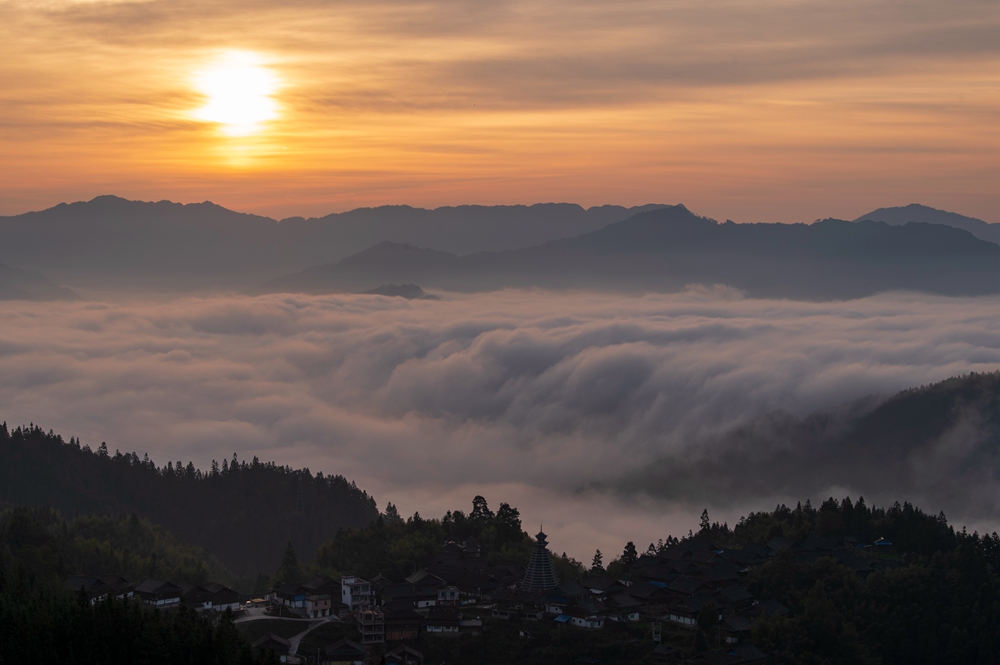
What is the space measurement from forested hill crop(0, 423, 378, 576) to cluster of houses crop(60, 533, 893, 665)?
33.5m

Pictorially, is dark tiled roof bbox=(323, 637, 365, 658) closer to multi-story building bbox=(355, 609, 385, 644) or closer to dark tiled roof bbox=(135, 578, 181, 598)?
multi-story building bbox=(355, 609, 385, 644)

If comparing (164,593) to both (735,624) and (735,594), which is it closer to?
(735,624)

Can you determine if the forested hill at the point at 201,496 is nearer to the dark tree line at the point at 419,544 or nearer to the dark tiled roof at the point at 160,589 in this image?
the dark tree line at the point at 419,544

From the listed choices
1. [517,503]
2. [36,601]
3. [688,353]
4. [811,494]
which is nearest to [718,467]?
[811,494]

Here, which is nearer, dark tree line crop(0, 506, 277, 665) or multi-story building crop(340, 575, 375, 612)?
dark tree line crop(0, 506, 277, 665)

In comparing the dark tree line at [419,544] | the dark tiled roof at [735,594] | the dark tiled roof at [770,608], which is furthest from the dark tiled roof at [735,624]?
the dark tree line at [419,544]

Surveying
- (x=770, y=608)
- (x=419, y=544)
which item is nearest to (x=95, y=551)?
(x=419, y=544)

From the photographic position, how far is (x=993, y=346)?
182250 mm

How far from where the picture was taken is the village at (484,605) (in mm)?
49469

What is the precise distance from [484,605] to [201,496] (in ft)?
162

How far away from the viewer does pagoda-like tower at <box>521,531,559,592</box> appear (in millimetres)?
54781

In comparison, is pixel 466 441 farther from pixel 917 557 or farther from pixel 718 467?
pixel 917 557

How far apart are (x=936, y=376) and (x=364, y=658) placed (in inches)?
4768

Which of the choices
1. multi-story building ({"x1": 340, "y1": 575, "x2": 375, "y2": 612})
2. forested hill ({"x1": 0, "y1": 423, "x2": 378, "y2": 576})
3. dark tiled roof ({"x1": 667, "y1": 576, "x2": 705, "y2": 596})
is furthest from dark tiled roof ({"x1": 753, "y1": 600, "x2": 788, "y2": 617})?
forested hill ({"x1": 0, "y1": 423, "x2": 378, "y2": 576})
